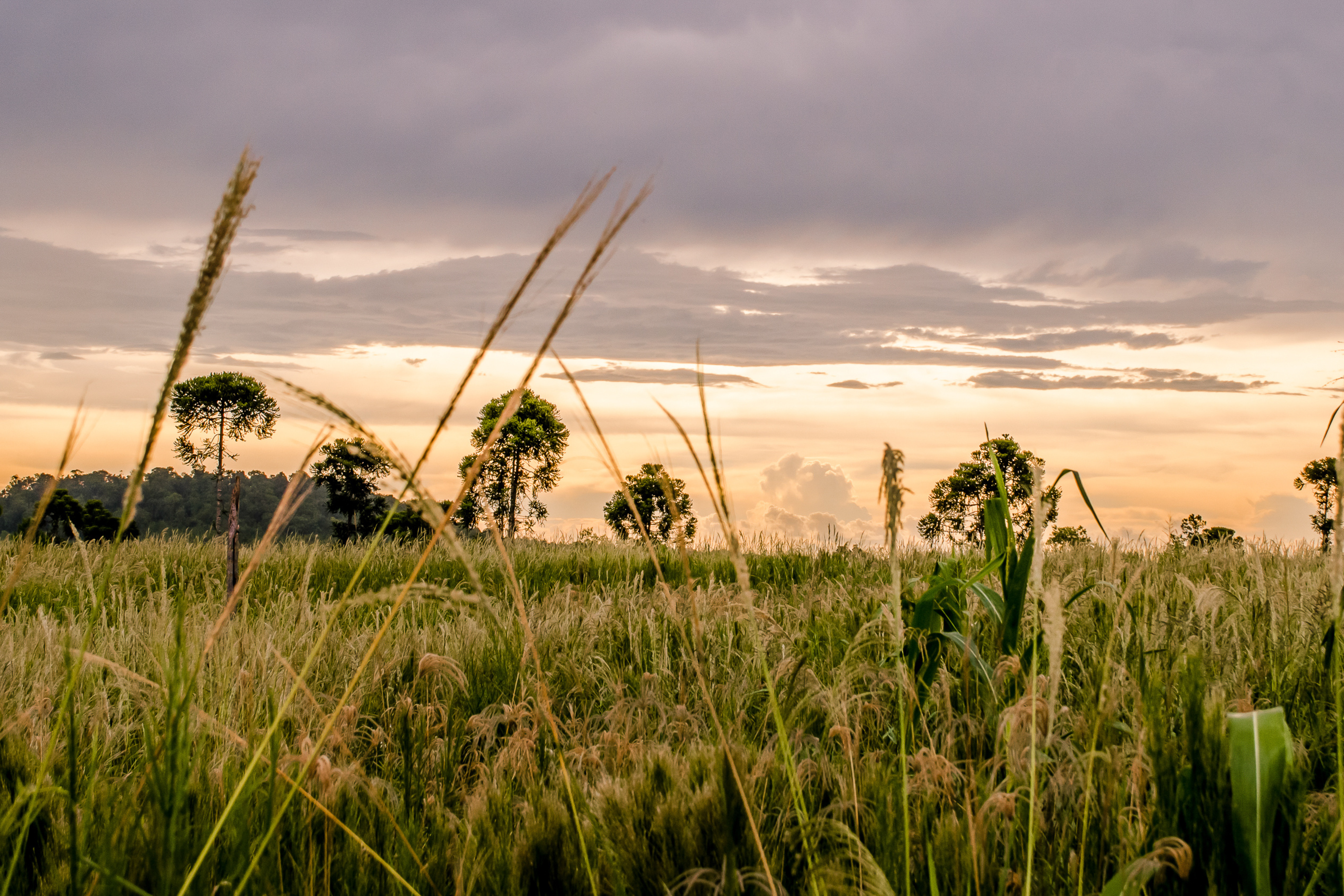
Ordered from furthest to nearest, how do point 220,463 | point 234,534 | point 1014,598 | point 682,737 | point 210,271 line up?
1. point 220,463
2. point 234,534
3. point 1014,598
4. point 682,737
5. point 210,271

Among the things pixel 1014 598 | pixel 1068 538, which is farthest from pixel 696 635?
pixel 1068 538

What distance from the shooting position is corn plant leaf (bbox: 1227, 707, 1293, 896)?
57.0 inches

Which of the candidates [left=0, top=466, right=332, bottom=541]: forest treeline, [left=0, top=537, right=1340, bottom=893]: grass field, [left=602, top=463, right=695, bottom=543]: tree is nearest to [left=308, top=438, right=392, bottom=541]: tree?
[left=0, top=466, right=332, bottom=541]: forest treeline

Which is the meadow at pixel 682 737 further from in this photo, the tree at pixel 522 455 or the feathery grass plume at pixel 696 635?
the tree at pixel 522 455

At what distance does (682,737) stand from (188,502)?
32668 millimetres

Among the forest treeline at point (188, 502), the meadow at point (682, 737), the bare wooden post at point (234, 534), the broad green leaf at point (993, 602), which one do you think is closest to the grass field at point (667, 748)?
the meadow at point (682, 737)

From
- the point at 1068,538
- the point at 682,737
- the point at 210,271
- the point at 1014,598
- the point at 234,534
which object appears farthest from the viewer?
the point at 1068,538

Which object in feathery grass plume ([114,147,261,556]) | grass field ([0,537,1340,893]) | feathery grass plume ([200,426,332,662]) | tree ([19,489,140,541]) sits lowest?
tree ([19,489,140,541])

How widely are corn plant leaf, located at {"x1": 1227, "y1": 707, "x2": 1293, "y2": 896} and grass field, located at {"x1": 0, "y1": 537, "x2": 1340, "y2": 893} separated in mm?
30

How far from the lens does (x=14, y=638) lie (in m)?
4.72

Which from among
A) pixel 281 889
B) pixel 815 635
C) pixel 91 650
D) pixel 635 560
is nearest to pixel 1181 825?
pixel 281 889

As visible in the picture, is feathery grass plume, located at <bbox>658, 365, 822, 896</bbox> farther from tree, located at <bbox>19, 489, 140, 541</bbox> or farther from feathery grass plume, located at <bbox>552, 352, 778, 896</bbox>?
tree, located at <bbox>19, 489, 140, 541</bbox>

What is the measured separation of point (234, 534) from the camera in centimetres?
430

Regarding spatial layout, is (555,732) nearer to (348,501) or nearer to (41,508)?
(41,508)
